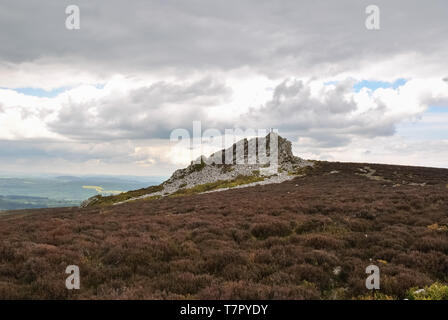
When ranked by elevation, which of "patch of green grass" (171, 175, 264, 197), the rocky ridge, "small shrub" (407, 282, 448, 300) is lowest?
"patch of green grass" (171, 175, 264, 197)

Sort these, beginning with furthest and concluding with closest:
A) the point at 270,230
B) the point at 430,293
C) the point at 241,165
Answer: the point at 241,165
the point at 270,230
the point at 430,293

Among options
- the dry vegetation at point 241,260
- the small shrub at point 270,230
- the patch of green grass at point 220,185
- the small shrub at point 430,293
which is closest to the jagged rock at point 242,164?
the patch of green grass at point 220,185

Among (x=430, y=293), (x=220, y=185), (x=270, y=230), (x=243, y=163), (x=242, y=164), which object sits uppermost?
(x=243, y=163)

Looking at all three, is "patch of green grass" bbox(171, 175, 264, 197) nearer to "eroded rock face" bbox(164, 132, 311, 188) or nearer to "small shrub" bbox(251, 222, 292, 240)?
"eroded rock face" bbox(164, 132, 311, 188)

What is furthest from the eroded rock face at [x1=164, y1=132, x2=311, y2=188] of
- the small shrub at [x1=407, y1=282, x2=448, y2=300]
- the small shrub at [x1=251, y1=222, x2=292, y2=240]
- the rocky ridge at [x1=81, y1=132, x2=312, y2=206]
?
the small shrub at [x1=407, y1=282, x2=448, y2=300]

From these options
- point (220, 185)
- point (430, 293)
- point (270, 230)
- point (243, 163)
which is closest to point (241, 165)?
point (243, 163)

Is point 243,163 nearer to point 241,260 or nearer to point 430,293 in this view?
point 241,260

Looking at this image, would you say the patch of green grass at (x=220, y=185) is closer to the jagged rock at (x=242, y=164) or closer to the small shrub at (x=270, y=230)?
the jagged rock at (x=242, y=164)

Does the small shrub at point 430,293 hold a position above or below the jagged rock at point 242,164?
below

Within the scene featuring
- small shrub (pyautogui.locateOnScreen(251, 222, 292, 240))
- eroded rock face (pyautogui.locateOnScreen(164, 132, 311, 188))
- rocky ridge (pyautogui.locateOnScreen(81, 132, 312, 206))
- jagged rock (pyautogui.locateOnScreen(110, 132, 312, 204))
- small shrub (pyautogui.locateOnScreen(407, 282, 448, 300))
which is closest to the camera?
small shrub (pyautogui.locateOnScreen(407, 282, 448, 300))

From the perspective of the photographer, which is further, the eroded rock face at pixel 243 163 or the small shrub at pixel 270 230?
the eroded rock face at pixel 243 163

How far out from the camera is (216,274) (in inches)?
352
